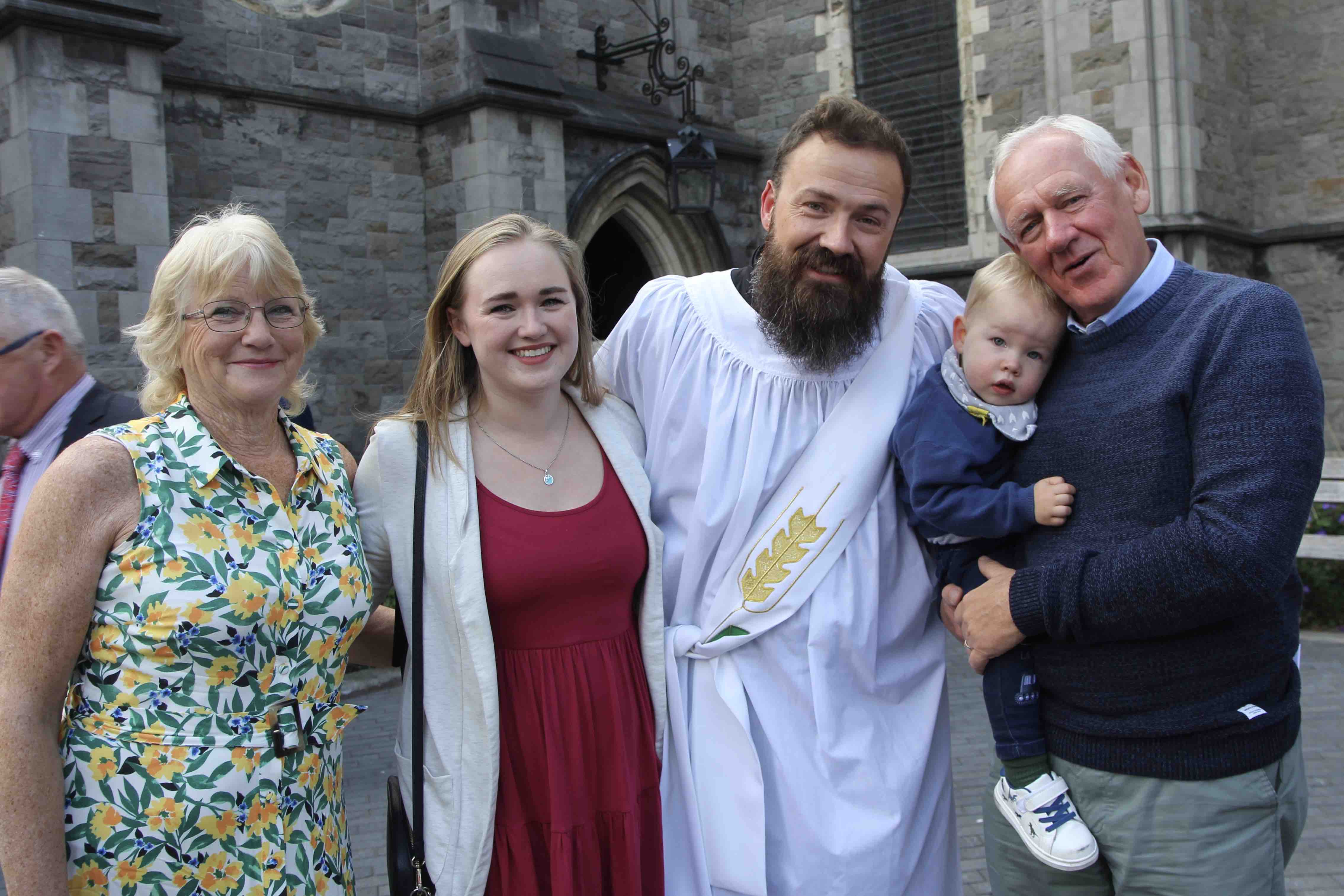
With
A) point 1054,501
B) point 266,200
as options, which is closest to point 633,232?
point 266,200

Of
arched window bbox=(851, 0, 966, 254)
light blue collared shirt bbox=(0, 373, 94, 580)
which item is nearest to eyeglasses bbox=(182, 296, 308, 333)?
light blue collared shirt bbox=(0, 373, 94, 580)

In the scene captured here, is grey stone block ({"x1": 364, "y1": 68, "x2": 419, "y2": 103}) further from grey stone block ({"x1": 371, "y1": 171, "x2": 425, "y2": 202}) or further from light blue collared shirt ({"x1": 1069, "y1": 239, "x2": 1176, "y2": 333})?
light blue collared shirt ({"x1": 1069, "y1": 239, "x2": 1176, "y2": 333})

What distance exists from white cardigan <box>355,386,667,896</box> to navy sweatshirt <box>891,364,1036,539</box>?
2.86 ft

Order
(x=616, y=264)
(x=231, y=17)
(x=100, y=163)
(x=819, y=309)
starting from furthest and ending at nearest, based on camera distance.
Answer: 1. (x=616, y=264)
2. (x=231, y=17)
3. (x=100, y=163)
4. (x=819, y=309)

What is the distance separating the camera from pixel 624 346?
8.83 feet

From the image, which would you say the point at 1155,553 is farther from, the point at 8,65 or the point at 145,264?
the point at 8,65

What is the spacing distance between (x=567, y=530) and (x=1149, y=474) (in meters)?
1.08

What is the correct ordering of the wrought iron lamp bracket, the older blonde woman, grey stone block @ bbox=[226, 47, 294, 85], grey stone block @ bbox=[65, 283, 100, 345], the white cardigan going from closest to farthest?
1. the older blonde woman
2. the white cardigan
3. grey stone block @ bbox=[65, 283, 100, 345]
4. grey stone block @ bbox=[226, 47, 294, 85]
5. the wrought iron lamp bracket

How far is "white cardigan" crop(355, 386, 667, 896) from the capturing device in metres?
2.05

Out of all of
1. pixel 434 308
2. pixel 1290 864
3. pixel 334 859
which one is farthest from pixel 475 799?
pixel 1290 864

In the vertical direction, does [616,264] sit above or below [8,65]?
below

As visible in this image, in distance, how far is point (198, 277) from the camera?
73.7 inches

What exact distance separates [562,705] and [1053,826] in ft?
3.07

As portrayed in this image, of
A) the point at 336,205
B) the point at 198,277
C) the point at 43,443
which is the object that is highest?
the point at 336,205
